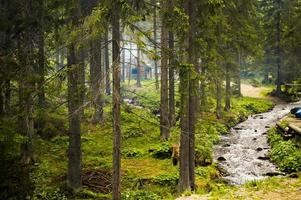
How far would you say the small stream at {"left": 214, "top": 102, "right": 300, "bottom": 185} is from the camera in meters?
17.1

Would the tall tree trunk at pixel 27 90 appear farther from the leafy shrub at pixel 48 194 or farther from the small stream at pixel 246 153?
the small stream at pixel 246 153

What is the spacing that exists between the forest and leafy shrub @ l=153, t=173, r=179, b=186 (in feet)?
0.13

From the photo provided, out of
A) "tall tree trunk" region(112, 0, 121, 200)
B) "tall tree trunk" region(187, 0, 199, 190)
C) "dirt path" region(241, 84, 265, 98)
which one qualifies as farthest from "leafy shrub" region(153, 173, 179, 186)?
"dirt path" region(241, 84, 265, 98)

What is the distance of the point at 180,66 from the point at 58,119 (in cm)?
1278

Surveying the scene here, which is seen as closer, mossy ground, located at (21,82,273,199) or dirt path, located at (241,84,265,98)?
mossy ground, located at (21,82,273,199)

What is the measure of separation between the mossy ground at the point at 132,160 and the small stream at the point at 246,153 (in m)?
0.72

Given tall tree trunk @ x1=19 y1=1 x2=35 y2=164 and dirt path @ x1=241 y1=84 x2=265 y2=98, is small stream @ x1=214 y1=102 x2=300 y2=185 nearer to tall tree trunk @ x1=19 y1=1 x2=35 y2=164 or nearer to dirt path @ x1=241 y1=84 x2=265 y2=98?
tall tree trunk @ x1=19 y1=1 x2=35 y2=164

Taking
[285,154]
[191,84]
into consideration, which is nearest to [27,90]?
[191,84]

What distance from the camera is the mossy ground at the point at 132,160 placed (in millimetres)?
13703

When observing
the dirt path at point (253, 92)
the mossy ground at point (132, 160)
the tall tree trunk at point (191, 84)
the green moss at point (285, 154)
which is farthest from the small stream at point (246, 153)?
the dirt path at point (253, 92)

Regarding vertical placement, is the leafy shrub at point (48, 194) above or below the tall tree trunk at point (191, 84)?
below

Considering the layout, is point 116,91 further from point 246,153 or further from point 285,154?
point 246,153

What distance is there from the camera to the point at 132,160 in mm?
17844

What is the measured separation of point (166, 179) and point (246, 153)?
7.56 metres
